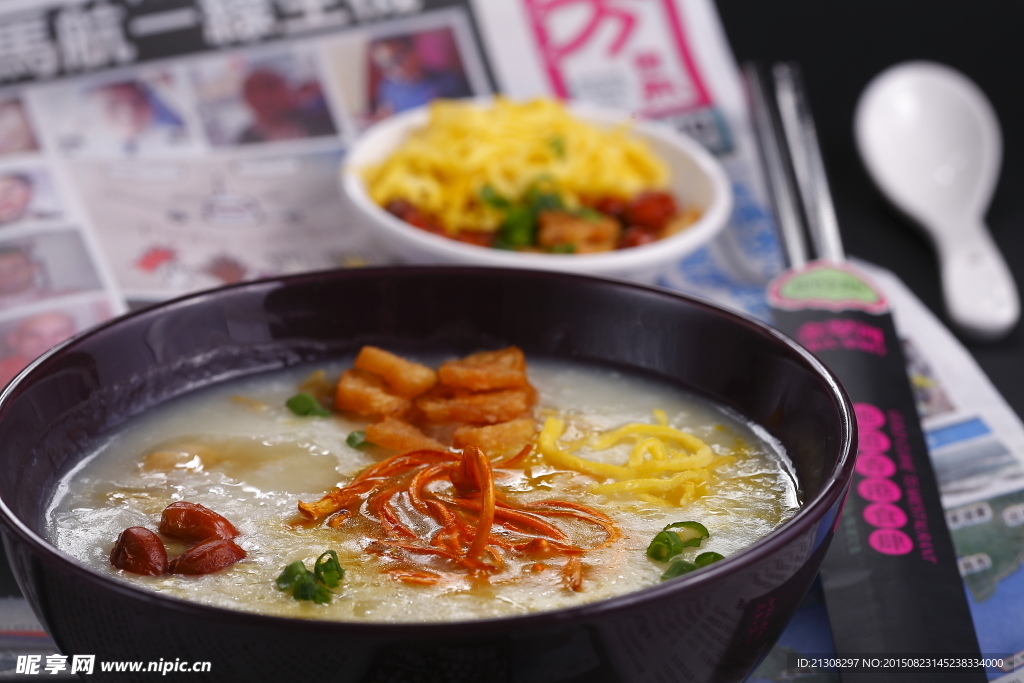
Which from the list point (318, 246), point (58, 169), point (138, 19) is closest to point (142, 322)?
point (318, 246)

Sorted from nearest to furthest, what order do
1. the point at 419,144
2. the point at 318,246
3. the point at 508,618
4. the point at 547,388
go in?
the point at 508,618, the point at 547,388, the point at 318,246, the point at 419,144

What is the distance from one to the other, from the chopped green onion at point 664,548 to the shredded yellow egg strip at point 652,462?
0.42 ft

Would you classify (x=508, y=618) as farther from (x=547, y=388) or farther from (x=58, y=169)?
(x=58, y=169)

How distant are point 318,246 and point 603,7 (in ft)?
4.72

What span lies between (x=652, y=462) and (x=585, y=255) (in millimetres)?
1279

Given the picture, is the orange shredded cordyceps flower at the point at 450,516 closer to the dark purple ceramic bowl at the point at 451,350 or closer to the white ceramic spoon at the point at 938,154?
the dark purple ceramic bowl at the point at 451,350

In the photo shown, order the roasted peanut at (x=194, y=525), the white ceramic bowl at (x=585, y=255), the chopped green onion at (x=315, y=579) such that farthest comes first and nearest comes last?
the white ceramic bowl at (x=585, y=255), the roasted peanut at (x=194, y=525), the chopped green onion at (x=315, y=579)

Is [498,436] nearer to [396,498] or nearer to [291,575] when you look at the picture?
→ [396,498]

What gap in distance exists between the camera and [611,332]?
1670 mm

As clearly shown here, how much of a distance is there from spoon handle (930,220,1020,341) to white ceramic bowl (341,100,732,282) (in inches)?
24.4

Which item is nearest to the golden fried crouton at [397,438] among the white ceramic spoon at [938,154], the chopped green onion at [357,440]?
the chopped green onion at [357,440]

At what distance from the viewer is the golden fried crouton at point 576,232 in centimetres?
276

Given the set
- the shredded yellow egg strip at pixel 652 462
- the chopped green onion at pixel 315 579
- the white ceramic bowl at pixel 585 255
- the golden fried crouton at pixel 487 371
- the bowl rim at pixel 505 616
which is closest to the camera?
the bowl rim at pixel 505 616
